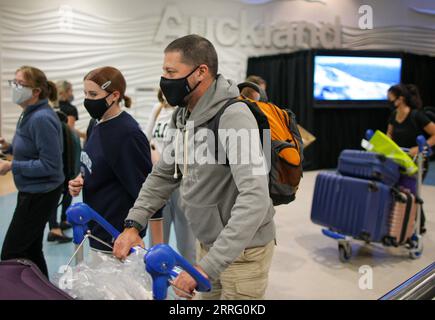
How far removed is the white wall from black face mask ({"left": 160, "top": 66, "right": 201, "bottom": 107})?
5659mm

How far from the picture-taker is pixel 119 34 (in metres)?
Result: 7.68

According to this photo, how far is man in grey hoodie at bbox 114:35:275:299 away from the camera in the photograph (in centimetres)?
120

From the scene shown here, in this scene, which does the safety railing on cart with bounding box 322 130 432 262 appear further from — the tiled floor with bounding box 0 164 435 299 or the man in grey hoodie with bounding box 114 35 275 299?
the man in grey hoodie with bounding box 114 35 275 299

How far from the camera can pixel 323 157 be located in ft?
28.2

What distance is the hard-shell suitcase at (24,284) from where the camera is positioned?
100cm

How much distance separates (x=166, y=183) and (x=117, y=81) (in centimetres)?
65

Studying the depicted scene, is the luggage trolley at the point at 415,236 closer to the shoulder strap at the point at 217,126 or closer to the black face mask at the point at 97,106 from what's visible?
the black face mask at the point at 97,106

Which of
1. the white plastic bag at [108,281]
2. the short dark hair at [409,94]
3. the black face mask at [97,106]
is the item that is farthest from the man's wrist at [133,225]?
the short dark hair at [409,94]

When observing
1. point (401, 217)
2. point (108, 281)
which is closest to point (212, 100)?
point (108, 281)

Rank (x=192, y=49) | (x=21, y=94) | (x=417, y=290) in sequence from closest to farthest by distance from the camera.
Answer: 1. (x=417, y=290)
2. (x=192, y=49)
3. (x=21, y=94)

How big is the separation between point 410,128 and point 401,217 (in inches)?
47.8

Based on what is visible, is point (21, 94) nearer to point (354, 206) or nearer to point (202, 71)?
point (202, 71)

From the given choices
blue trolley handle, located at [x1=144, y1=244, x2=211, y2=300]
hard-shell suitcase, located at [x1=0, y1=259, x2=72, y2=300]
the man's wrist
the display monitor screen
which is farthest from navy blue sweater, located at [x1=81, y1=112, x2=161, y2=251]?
the display monitor screen
